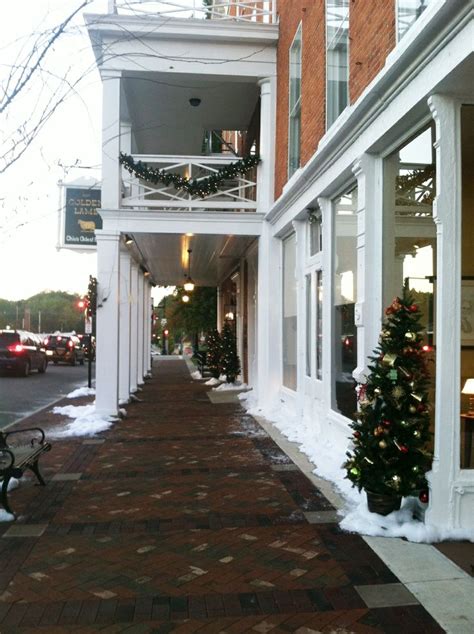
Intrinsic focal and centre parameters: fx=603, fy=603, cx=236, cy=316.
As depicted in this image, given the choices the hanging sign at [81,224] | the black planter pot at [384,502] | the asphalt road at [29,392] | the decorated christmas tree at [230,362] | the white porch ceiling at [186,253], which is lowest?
the asphalt road at [29,392]

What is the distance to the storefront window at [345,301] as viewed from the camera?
6809mm

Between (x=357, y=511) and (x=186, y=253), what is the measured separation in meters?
11.0

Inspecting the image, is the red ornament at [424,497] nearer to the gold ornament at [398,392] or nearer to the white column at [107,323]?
the gold ornament at [398,392]

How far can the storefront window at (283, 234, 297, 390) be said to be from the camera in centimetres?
1020

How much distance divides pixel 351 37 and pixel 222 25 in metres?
4.75

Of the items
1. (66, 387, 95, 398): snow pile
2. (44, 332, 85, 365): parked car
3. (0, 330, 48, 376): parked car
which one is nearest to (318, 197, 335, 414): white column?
(66, 387, 95, 398): snow pile

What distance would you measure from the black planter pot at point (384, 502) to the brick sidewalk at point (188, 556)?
34cm

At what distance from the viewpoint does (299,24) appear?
9.23 metres

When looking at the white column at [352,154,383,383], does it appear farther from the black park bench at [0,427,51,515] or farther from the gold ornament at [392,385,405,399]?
the black park bench at [0,427,51,515]

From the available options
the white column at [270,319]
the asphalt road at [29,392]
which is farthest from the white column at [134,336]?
the white column at [270,319]

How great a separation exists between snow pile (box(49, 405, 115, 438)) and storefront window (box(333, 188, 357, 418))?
159 inches

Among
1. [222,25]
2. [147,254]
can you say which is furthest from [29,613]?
[147,254]

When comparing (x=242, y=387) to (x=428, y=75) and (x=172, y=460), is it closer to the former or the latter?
(x=172, y=460)

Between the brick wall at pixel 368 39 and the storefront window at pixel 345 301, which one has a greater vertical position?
the brick wall at pixel 368 39
